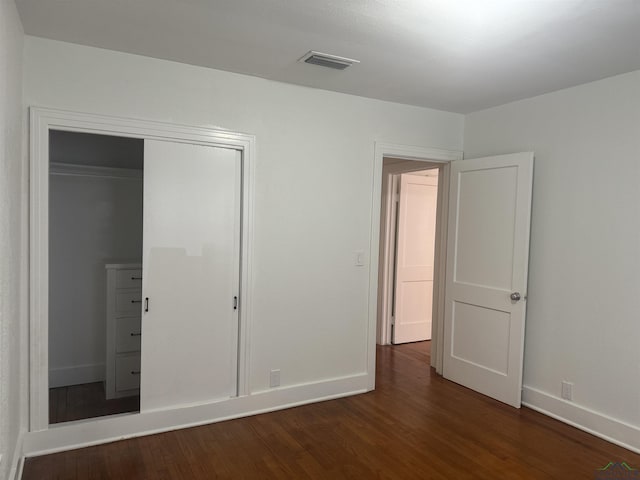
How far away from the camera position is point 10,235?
2191 mm

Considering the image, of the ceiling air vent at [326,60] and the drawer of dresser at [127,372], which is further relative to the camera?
the drawer of dresser at [127,372]

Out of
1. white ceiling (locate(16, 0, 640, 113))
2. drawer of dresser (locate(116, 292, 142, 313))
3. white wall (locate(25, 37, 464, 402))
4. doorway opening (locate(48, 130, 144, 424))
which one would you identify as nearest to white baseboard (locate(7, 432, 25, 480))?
doorway opening (locate(48, 130, 144, 424))

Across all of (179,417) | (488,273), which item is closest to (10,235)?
(179,417)

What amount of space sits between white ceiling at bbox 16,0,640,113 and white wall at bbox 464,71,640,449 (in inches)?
12.5

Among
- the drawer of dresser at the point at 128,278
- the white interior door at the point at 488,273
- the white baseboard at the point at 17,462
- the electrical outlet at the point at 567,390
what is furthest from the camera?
the drawer of dresser at the point at 128,278

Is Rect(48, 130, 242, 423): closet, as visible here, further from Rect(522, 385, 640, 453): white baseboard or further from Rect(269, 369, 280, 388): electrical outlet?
Rect(522, 385, 640, 453): white baseboard

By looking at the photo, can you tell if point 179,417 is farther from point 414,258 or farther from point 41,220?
point 414,258

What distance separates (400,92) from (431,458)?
2.68 m

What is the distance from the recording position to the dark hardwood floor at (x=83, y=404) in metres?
3.47

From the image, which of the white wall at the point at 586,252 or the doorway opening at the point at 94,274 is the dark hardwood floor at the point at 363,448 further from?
the doorway opening at the point at 94,274

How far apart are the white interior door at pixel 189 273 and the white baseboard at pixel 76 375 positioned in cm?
145

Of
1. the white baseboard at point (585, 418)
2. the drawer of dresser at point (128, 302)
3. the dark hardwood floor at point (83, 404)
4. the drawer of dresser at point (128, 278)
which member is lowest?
the dark hardwood floor at point (83, 404)

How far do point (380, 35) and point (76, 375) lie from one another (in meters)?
3.87

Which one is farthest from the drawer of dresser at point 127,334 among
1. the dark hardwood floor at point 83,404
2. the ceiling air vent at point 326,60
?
the ceiling air vent at point 326,60
